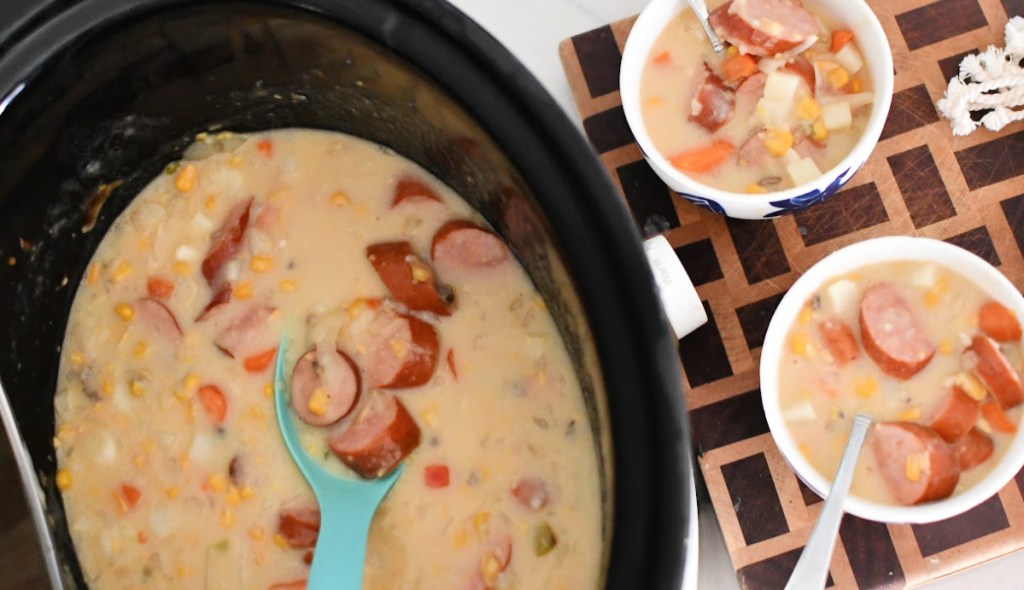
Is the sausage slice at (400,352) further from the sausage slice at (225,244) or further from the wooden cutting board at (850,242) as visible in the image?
the wooden cutting board at (850,242)

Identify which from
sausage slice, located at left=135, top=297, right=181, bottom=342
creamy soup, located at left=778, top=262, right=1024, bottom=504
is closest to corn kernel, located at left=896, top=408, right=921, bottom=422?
creamy soup, located at left=778, top=262, right=1024, bottom=504

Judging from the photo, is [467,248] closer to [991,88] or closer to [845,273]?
[845,273]

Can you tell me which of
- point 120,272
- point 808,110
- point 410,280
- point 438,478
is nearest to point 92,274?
point 120,272

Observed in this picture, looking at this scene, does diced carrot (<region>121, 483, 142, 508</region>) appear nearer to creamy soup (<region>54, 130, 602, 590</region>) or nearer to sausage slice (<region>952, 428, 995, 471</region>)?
creamy soup (<region>54, 130, 602, 590</region>)

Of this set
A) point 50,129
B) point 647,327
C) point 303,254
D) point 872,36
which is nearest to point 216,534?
point 303,254

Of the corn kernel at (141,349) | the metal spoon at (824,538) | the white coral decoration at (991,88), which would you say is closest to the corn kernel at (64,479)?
the corn kernel at (141,349)
